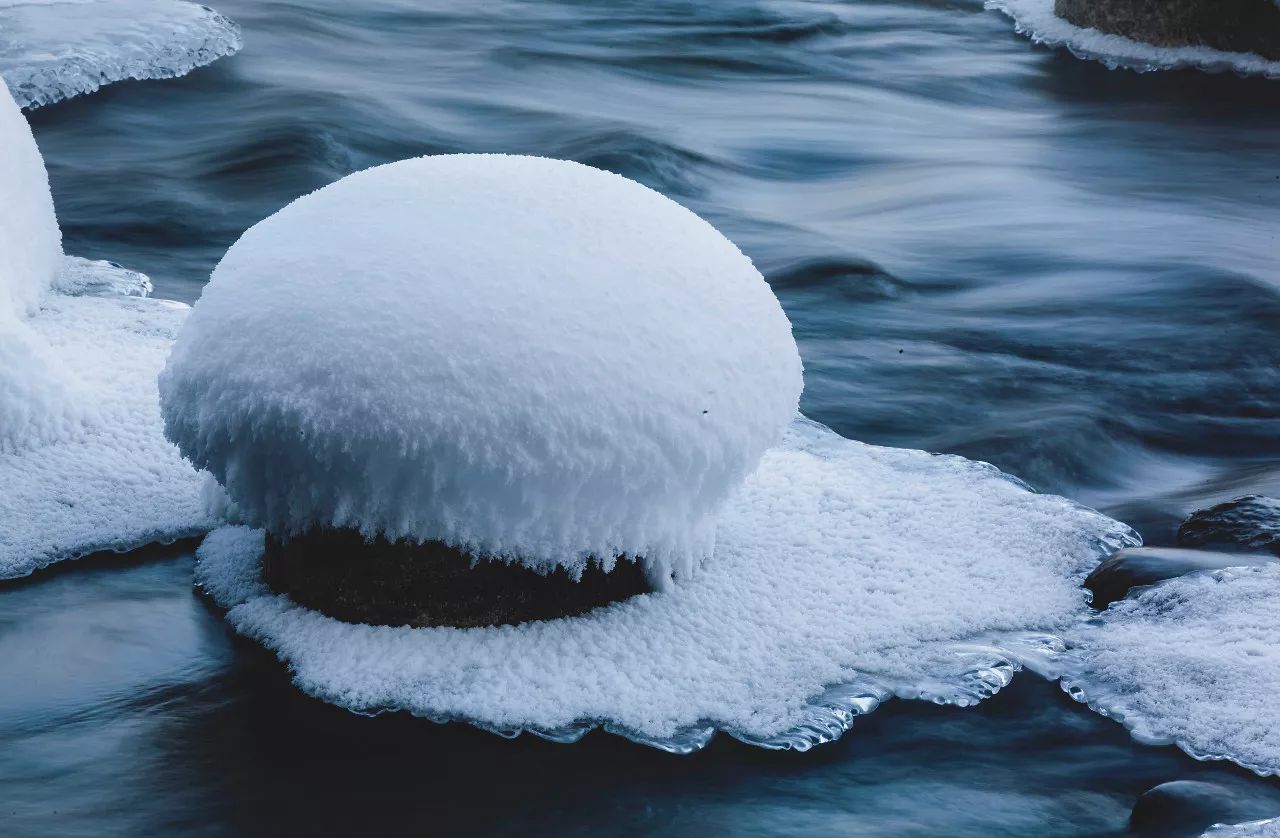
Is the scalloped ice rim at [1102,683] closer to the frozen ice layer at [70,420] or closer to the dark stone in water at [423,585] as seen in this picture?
the dark stone in water at [423,585]

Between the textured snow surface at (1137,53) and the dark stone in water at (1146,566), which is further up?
the textured snow surface at (1137,53)

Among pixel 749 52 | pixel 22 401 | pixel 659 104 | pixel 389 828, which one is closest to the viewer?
pixel 389 828

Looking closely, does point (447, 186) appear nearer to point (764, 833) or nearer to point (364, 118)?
point (764, 833)

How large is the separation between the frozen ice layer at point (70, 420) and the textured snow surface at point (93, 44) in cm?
345

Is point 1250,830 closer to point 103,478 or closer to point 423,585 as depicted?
point 423,585

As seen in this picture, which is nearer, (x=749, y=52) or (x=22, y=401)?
(x=22, y=401)

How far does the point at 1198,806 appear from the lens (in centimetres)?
270

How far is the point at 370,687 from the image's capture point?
2.97 metres

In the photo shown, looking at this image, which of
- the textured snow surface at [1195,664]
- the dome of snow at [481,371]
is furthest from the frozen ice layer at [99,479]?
the textured snow surface at [1195,664]

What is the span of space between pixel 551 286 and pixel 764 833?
1.14 meters

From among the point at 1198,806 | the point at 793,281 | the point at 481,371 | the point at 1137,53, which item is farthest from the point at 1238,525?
the point at 1137,53

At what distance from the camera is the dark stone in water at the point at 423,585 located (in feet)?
10.1

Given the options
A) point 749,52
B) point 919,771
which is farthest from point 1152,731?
point 749,52

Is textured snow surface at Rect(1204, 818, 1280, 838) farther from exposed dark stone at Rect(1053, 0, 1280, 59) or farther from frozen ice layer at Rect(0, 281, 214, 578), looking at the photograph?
exposed dark stone at Rect(1053, 0, 1280, 59)
